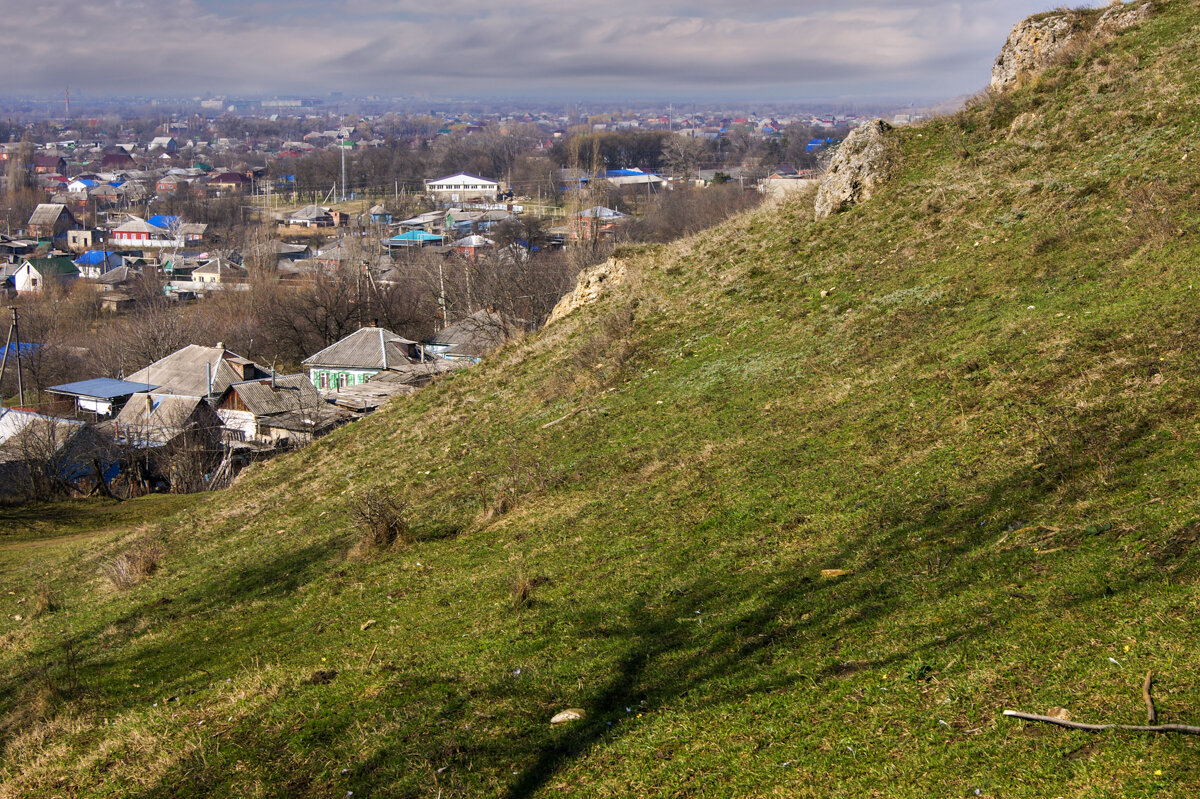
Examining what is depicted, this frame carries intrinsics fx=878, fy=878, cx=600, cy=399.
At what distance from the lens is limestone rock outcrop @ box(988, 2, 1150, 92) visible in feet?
62.4

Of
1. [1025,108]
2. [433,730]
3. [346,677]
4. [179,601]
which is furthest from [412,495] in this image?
[1025,108]

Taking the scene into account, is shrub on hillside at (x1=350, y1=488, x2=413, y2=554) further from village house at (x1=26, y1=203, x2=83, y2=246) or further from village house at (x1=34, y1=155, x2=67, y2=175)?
village house at (x1=34, y1=155, x2=67, y2=175)

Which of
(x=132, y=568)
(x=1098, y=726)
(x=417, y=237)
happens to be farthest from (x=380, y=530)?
(x=417, y=237)

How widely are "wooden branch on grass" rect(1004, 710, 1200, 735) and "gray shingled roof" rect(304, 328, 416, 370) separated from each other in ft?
123

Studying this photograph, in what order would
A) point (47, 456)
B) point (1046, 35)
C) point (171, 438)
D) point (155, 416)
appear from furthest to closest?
point (155, 416) < point (171, 438) < point (47, 456) < point (1046, 35)

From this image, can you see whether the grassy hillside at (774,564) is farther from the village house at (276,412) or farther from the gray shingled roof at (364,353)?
the gray shingled roof at (364,353)

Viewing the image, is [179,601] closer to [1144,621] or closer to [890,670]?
[890,670]

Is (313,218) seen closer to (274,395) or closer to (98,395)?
(98,395)

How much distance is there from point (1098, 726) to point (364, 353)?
1551 inches

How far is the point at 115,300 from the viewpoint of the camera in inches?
2726

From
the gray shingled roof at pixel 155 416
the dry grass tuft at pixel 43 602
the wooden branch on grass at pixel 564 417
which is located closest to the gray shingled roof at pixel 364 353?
the gray shingled roof at pixel 155 416

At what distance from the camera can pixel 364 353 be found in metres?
41.2

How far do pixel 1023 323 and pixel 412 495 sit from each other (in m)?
9.22

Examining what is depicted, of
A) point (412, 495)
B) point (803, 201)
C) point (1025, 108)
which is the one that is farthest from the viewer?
point (803, 201)
